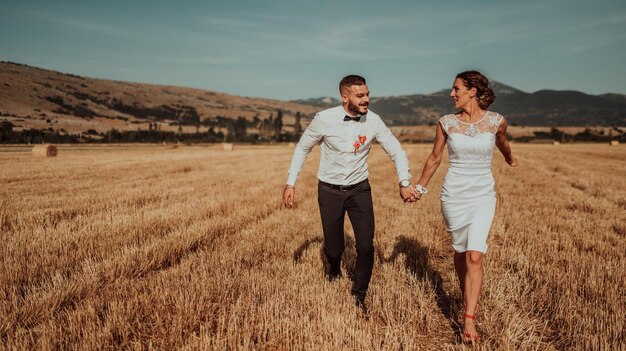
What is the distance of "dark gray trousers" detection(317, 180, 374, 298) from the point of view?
429 centimetres

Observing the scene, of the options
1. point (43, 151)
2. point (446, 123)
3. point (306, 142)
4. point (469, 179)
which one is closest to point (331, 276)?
point (306, 142)

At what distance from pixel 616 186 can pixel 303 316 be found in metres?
15.1

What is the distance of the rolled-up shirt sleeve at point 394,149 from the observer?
455 cm

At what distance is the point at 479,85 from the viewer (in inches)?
153

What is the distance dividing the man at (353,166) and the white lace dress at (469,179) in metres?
0.52

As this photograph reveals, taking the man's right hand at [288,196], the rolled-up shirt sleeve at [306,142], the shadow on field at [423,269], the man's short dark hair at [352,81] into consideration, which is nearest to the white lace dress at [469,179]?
the shadow on field at [423,269]

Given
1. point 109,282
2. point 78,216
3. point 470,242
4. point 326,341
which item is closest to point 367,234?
point 470,242

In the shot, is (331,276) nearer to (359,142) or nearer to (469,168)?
(359,142)

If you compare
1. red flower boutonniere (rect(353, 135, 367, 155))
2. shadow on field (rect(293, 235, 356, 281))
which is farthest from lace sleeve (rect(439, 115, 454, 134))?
shadow on field (rect(293, 235, 356, 281))

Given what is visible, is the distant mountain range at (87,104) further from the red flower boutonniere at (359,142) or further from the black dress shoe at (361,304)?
the black dress shoe at (361,304)

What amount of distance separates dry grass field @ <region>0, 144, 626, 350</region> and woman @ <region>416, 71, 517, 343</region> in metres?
0.80

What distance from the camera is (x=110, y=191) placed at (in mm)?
11555

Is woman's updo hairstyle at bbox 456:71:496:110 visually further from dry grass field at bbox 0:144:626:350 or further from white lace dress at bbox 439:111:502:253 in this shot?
dry grass field at bbox 0:144:626:350

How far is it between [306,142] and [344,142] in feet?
1.88
